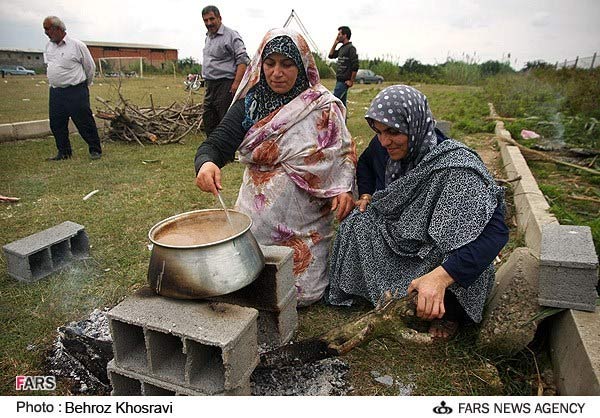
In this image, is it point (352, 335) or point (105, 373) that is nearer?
point (352, 335)

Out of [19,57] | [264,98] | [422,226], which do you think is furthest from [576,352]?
[19,57]

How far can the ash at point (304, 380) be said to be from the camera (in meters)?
1.84

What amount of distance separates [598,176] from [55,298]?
4591mm

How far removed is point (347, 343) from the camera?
1738 mm

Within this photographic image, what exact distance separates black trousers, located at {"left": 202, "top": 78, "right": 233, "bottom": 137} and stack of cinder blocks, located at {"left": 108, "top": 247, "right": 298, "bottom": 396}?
4.33 metres

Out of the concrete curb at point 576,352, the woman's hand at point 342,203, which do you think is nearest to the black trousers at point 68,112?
the woman's hand at point 342,203

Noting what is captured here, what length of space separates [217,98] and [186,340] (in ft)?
15.4

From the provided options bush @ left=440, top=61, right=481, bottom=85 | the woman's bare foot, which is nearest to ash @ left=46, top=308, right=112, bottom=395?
the woman's bare foot

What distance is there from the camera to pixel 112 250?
3.13 meters

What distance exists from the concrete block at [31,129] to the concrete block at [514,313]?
7.38m

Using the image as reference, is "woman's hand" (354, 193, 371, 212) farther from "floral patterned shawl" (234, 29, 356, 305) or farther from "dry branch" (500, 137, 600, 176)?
"dry branch" (500, 137, 600, 176)

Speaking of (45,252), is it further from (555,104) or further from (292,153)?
(555,104)

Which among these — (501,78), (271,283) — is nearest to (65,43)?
(271,283)
